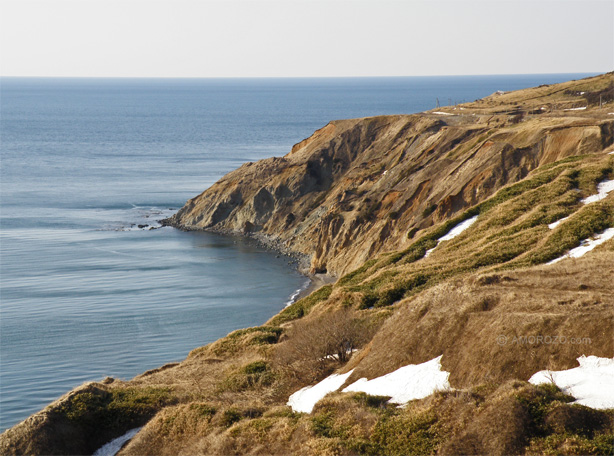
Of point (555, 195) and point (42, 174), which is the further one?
point (42, 174)

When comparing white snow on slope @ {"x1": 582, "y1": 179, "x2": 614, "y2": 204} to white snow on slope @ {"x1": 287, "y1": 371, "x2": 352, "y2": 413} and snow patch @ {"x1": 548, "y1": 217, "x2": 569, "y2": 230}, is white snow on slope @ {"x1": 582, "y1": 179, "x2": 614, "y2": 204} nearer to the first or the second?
snow patch @ {"x1": 548, "y1": 217, "x2": 569, "y2": 230}

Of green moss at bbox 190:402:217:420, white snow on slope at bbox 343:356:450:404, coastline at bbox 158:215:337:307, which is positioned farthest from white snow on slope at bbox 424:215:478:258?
green moss at bbox 190:402:217:420

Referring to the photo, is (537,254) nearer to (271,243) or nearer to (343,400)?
(343,400)

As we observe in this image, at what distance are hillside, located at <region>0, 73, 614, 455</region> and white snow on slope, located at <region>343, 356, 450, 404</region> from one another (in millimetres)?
207

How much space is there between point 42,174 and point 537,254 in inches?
4508

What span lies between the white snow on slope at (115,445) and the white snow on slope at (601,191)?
28.1 meters

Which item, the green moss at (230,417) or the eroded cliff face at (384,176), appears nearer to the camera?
the green moss at (230,417)

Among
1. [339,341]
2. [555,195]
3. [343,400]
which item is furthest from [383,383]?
[555,195]

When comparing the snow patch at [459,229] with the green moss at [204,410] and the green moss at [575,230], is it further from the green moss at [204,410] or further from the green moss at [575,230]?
the green moss at [204,410]

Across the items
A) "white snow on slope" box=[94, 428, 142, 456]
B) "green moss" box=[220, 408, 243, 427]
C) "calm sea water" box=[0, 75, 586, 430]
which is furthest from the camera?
"calm sea water" box=[0, 75, 586, 430]

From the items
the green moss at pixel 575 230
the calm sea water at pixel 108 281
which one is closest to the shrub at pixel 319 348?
the green moss at pixel 575 230

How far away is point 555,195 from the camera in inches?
1658

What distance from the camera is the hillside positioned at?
16609 mm

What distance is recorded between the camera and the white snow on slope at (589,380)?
53.8 feet
